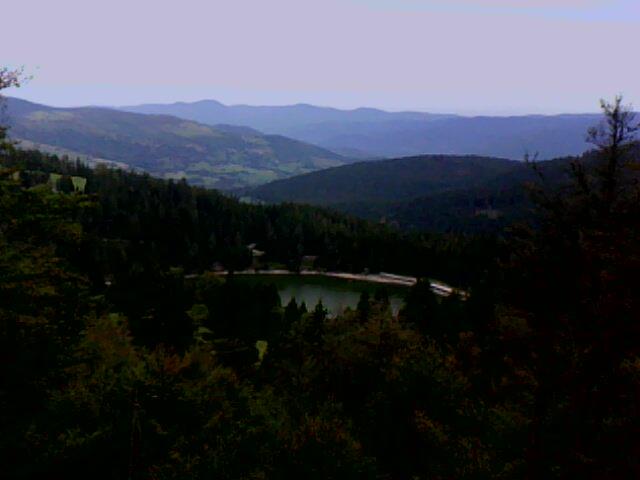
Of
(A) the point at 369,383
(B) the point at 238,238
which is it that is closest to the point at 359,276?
(B) the point at 238,238

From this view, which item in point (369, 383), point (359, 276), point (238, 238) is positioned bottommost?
point (359, 276)

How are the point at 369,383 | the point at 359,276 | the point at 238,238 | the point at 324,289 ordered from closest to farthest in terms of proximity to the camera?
the point at 369,383
the point at 324,289
the point at 359,276
the point at 238,238

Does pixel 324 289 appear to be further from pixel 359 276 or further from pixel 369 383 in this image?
pixel 369 383

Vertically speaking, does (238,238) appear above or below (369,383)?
below

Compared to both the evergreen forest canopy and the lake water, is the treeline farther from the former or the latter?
the evergreen forest canopy

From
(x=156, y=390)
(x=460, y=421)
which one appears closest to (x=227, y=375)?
(x=156, y=390)

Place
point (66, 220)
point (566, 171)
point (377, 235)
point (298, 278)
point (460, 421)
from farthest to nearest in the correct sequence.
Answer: point (377, 235) → point (298, 278) → point (460, 421) → point (66, 220) → point (566, 171)

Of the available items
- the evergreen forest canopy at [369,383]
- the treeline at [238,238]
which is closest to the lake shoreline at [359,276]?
the treeline at [238,238]

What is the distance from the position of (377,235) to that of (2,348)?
108m

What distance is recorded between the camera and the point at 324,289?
97.5 meters

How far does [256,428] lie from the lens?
14703 mm

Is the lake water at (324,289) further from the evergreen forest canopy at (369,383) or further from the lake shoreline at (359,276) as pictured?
the evergreen forest canopy at (369,383)

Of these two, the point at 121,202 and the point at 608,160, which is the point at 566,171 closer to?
the point at 608,160

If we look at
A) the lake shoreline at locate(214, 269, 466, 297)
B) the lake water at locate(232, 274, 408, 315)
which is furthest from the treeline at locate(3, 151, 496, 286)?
the lake water at locate(232, 274, 408, 315)
